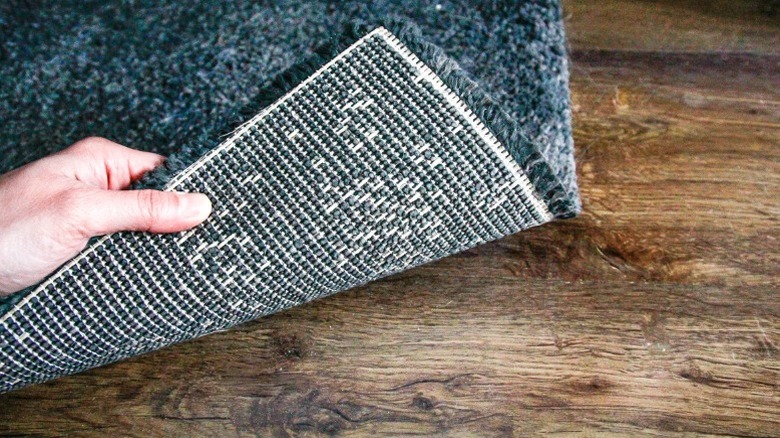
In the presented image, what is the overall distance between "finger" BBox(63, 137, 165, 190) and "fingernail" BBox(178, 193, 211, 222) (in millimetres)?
98

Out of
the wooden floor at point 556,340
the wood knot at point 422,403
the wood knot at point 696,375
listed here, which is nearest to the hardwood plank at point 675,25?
the wooden floor at point 556,340

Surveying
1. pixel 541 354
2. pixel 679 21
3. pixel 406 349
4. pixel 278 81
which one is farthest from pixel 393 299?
pixel 679 21

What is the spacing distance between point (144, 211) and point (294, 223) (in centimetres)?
16

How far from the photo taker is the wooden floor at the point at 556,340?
815 millimetres

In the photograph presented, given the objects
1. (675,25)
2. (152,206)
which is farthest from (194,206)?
(675,25)

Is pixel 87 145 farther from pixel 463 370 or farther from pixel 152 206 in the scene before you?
pixel 463 370

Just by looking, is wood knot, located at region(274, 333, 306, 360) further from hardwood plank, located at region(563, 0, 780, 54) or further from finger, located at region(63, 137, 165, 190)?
hardwood plank, located at region(563, 0, 780, 54)

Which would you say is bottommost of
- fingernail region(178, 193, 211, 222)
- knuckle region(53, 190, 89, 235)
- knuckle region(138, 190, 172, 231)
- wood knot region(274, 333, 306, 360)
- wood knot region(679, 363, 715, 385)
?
wood knot region(679, 363, 715, 385)

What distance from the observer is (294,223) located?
2.59 ft

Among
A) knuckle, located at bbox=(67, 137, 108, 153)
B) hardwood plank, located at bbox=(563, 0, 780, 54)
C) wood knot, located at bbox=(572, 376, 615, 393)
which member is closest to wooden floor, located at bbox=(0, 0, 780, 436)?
wood knot, located at bbox=(572, 376, 615, 393)

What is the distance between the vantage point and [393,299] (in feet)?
2.92

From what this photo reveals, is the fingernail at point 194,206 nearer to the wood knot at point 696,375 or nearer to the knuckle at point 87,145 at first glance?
the knuckle at point 87,145

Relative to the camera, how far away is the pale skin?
73 centimetres

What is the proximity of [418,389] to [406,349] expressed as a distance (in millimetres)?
51
